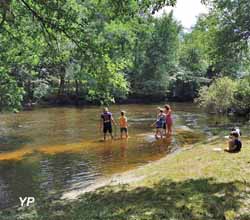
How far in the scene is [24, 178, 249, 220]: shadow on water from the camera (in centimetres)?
750

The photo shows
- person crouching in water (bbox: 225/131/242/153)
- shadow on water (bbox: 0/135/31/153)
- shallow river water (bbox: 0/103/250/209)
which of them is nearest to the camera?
shallow river water (bbox: 0/103/250/209)

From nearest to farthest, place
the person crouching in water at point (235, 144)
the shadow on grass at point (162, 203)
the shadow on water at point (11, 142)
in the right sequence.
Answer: the shadow on grass at point (162, 203) < the person crouching in water at point (235, 144) < the shadow on water at point (11, 142)

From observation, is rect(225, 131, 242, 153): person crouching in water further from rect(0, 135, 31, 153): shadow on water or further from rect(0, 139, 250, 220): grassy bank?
rect(0, 135, 31, 153): shadow on water

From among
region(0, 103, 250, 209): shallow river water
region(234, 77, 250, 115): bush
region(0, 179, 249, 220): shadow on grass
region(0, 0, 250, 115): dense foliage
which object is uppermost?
region(0, 0, 250, 115): dense foliage

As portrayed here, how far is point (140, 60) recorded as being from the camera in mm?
61219

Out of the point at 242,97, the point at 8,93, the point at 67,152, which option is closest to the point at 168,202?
the point at 67,152

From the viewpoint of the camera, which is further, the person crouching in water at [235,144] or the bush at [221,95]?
the bush at [221,95]

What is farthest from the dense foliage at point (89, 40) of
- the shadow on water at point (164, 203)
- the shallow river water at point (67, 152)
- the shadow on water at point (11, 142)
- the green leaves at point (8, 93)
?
the shadow on water at point (164, 203)

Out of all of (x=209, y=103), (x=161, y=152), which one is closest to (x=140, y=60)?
(x=209, y=103)

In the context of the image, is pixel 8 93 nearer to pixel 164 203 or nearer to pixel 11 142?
pixel 11 142

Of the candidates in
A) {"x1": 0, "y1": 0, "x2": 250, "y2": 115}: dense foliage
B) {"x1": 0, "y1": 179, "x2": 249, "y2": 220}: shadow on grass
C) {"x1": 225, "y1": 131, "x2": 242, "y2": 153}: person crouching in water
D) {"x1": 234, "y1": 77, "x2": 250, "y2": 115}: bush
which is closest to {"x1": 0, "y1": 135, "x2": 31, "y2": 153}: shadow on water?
{"x1": 0, "y1": 0, "x2": 250, "y2": 115}: dense foliage

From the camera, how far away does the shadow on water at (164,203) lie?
750 cm

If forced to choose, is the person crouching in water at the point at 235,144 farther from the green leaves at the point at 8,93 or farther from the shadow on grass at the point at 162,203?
the green leaves at the point at 8,93

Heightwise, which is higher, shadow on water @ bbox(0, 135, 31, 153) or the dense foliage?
the dense foliage
